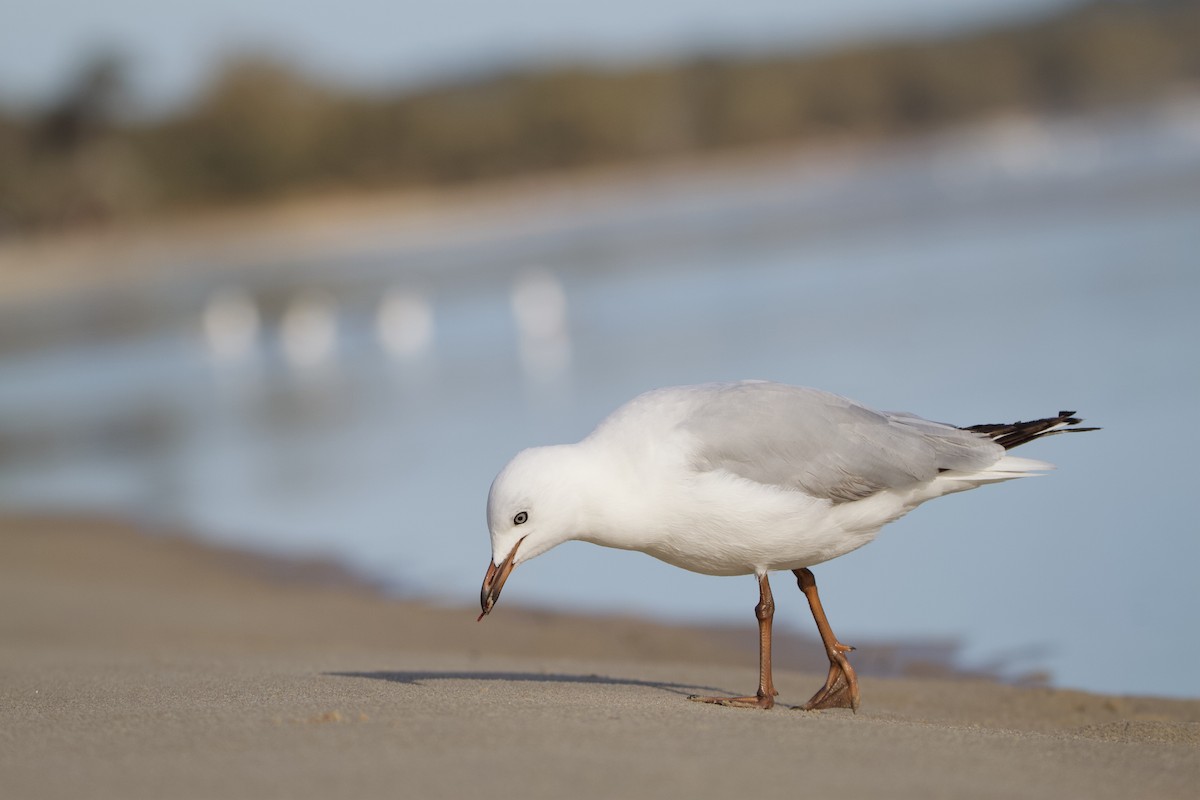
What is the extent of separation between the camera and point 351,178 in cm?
7706

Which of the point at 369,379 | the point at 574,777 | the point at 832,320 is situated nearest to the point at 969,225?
the point at 832,320

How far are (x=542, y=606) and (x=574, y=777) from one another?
4.35m

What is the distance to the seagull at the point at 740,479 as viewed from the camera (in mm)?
4891

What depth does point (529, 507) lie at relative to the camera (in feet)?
16.0

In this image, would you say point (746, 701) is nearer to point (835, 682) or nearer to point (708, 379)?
point (835, 682)

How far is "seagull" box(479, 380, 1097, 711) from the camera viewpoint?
4.89m

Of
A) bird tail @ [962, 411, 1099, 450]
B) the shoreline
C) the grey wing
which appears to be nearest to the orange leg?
the grey wing

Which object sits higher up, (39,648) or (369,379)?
(369,379)

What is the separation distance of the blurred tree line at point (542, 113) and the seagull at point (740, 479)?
55271 mm

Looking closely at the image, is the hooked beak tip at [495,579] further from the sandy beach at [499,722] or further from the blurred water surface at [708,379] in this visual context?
the blurred water surface at [708,379]

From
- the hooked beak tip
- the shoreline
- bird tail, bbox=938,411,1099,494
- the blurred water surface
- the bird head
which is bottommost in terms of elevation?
the hooked beak tip

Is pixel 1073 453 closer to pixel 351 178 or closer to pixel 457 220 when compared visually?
pixel 457 220

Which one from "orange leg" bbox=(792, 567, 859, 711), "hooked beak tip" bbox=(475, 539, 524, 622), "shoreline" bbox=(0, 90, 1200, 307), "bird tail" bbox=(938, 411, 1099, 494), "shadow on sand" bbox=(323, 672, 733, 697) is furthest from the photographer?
"shoreline" bbox=(0, 90, 1200, 307)

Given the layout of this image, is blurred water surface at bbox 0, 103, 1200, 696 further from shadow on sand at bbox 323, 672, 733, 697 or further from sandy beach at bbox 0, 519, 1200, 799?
shadow on sand at bbox 323, 672, 733, 697
